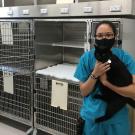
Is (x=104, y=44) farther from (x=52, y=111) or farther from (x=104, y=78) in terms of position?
(x=52, y=111)

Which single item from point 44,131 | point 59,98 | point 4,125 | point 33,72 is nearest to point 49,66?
point 33,72

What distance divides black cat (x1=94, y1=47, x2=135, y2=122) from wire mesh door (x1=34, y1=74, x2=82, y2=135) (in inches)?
32.8

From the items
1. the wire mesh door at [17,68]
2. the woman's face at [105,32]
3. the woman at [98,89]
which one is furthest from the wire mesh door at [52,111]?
the woman's face at [105,32]

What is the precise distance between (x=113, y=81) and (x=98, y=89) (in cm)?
13

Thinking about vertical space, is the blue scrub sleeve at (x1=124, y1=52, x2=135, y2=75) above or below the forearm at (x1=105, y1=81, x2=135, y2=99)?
above

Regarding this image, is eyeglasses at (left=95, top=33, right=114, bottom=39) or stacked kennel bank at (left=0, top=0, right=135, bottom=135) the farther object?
stacked kennel bank at (left=0, top=0, right=135, bottom=135)

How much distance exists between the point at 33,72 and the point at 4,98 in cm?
73

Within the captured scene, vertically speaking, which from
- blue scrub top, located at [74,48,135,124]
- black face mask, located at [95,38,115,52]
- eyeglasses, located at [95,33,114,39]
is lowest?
blue scrub top, located at [74,48,135,124]

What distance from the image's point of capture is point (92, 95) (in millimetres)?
1693

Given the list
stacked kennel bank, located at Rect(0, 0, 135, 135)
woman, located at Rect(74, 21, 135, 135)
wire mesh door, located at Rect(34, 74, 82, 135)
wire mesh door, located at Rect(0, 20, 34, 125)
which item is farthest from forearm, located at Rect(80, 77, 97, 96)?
wire mesh door, located at Rect(0, 20, 34, 125)

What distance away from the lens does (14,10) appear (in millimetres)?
2773

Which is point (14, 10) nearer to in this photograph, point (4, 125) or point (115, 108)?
point (4, 125)

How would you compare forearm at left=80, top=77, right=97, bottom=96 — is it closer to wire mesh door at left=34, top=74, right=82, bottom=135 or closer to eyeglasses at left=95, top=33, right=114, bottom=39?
eyeglasses at left=95, top=33, right=114, bottom=39

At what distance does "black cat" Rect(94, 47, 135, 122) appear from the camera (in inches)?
62.6
